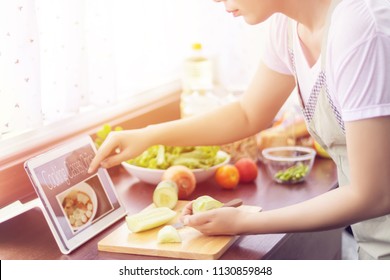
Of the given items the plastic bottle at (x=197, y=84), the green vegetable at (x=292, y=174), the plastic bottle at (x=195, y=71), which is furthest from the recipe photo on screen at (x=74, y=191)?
the plastic bottle at (x=195, y=71)

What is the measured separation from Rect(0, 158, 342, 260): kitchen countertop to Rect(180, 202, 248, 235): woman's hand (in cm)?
5

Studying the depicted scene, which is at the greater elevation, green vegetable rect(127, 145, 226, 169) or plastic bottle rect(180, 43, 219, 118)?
plastic bottle rect(180, 43, 219, 118)

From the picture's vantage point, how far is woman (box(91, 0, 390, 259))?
38.7 inches

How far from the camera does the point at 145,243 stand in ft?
3.91

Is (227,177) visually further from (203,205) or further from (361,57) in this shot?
(361,57)

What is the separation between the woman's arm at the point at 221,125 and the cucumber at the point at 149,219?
140 mm

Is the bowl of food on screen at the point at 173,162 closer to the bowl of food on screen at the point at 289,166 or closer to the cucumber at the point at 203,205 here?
the bowl of food on screen at the point at 289,166

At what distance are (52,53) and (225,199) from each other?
0.52m

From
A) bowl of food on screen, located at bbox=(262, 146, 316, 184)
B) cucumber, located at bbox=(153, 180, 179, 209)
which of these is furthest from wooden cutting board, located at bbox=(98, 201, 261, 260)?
bowl of food on screen, located at bbox=(262, 146, 316, 184)

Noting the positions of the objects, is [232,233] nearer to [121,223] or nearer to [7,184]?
[121,223]

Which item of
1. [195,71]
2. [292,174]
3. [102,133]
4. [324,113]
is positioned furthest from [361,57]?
[195,71]

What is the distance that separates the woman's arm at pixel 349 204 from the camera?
995 mm

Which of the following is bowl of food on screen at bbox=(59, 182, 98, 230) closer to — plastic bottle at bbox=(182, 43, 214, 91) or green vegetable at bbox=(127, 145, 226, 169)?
green vegetable at bbox=(127, 145, 226, 169)
